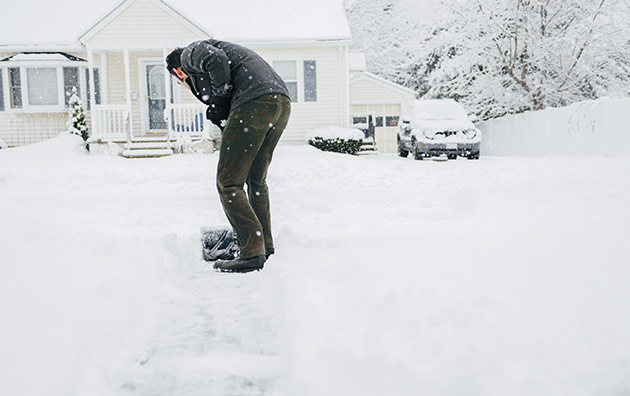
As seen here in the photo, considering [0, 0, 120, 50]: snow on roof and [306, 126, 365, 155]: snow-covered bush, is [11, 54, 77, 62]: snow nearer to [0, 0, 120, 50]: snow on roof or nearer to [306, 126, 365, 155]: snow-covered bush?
[0, 0, 120, 50]: snow on roof

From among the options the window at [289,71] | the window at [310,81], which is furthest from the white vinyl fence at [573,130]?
the window at [289,71]

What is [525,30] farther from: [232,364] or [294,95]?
[232,364]

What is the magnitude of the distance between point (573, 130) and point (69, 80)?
1526 cm

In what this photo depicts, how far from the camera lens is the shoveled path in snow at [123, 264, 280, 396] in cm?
218

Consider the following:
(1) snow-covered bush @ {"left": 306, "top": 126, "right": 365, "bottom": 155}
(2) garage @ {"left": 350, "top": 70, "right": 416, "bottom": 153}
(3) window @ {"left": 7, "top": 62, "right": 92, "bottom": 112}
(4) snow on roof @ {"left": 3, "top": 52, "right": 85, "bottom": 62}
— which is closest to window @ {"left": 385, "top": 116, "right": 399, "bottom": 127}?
(2) garage @ {"left": 350, "top": 70, "right": 416, "bottom": 153}

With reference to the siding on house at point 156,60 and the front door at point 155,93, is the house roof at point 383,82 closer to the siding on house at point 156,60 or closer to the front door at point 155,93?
the siding on house at point 156,60

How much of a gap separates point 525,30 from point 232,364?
20.0 meters

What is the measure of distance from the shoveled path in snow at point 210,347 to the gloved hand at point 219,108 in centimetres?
127

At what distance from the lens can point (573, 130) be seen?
15727 mm

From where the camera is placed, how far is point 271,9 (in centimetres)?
1967

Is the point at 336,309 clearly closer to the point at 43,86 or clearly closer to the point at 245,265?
the point at 245,265

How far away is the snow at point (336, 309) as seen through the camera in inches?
80.5

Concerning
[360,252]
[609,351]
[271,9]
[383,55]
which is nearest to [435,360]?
[609,351]

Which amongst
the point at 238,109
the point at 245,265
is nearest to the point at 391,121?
the point at 238,109
